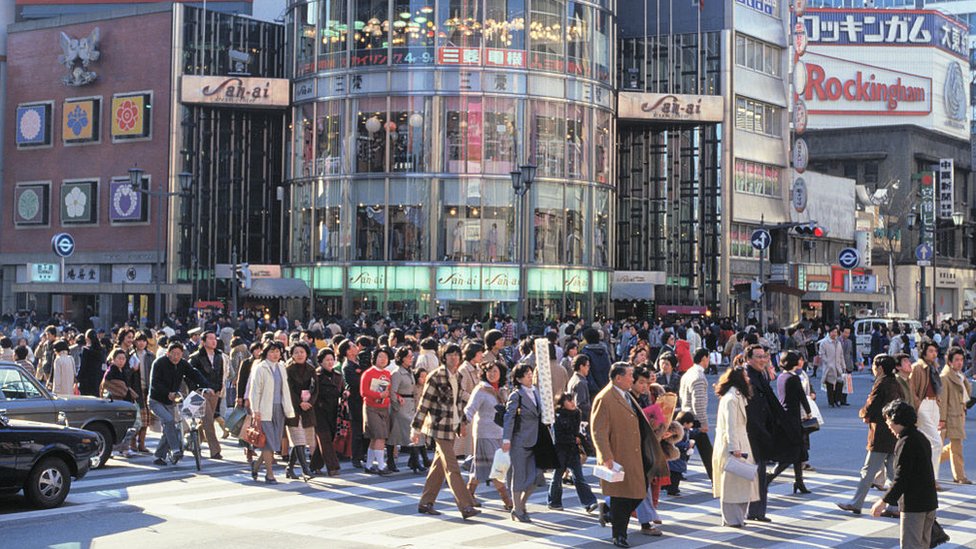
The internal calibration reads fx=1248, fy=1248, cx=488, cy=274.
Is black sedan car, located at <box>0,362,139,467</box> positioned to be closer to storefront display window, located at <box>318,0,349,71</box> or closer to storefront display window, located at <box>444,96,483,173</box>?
storefront display window, located at <box>444,96,483,173</box>

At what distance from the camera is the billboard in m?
100

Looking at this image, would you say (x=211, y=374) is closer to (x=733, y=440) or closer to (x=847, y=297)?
(x=733, y=440)

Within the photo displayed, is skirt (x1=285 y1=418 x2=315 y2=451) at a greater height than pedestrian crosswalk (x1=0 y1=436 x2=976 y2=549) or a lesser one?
greater

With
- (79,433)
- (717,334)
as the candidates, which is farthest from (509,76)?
(79,433)

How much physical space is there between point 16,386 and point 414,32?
3717 cm

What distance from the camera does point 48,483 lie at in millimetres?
13555

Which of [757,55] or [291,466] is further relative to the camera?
[757,55]

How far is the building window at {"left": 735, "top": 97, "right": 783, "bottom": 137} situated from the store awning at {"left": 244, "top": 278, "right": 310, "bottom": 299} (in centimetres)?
2426

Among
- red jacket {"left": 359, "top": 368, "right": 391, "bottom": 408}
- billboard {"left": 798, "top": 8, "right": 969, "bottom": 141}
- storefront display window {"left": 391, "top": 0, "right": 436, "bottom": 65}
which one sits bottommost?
red jacket {"left": 359, "top": 368, "right": 391, "bottom": 408}

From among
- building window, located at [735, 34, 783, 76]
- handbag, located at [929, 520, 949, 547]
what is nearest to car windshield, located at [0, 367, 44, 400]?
handbag, located at [929, 520, 949, 547]

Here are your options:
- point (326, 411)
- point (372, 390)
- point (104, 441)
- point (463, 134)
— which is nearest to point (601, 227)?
point (463, 134)

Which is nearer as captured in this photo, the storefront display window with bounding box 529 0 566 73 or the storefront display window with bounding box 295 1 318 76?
the storefront display window with bounding box 529 0 566 73

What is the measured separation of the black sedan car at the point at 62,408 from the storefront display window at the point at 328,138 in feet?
118

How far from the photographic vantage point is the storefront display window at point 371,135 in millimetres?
51500
